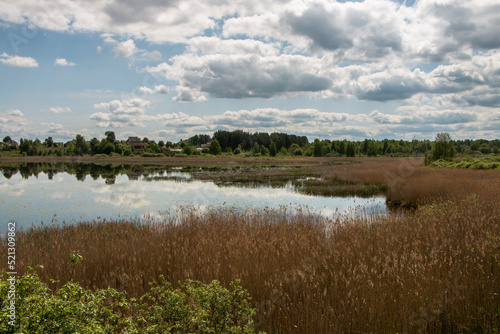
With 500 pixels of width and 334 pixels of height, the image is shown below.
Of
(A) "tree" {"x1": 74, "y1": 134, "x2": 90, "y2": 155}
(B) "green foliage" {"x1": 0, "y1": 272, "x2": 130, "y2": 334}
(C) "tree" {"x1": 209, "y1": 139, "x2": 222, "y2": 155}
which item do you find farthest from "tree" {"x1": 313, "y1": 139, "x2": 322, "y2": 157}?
(B) "green foliage" {"x1": 0, "y1": 272, "x2": 130, "y2": 334}

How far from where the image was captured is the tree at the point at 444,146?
39.7 metres

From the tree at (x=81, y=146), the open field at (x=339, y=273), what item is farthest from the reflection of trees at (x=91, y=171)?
the tree at (x=81, y=146)

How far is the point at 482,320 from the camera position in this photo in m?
4.43

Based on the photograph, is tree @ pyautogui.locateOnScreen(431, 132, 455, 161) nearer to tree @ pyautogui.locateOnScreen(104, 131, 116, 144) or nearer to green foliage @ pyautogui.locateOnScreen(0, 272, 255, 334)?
green foliage @ pyautogui.locateOnScreen(0, 272, 255, 334)

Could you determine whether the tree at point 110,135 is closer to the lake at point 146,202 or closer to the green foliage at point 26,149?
the green foliage at point 26,149

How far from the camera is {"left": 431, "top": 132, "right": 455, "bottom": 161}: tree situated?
130 ft

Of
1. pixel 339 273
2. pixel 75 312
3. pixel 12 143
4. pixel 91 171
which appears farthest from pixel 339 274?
pixel 12 143

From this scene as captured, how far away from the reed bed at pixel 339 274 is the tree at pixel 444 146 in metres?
35.3

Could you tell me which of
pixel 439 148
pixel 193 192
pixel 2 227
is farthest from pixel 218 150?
pixel 2 227

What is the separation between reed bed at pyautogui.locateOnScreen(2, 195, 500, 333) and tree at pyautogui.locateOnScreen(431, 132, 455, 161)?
3527 centimetres

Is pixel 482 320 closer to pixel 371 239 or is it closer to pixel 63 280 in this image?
pixel 371 239

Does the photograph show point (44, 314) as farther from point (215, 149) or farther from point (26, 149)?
point (26, 149)

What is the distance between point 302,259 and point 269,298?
1408 mm

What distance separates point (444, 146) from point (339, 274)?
4147 cm
